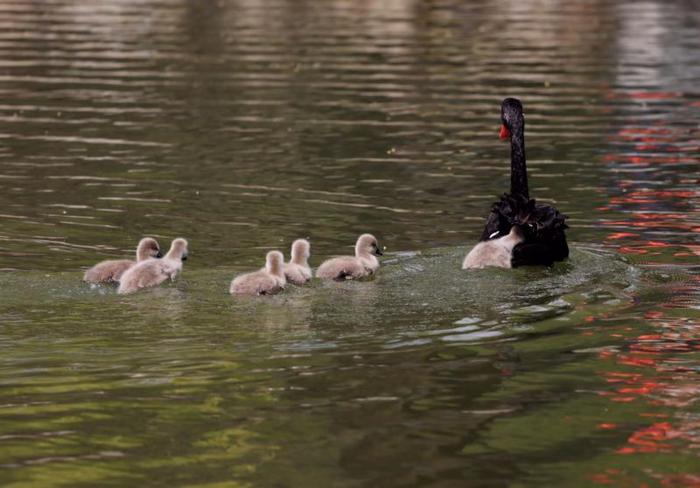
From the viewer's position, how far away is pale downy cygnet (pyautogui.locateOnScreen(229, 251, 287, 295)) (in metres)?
10.8

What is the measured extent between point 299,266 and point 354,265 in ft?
1.38

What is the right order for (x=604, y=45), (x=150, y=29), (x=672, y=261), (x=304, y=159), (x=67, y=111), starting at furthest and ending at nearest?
(x=150, y=29) → (x=604, y=45) → (x=67, y=111) → (x=304, y=159) → (x=672, y=261)

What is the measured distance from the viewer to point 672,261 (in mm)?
12750

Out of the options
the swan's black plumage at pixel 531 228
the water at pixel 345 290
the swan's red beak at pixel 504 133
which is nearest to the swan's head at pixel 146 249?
the water at pixel 345 290

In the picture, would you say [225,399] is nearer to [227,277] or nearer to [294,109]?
[227,277]

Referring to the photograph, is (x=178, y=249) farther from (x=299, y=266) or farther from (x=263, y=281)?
(x=263, y=281)

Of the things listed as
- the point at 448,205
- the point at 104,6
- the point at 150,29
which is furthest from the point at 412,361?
the point at 104,6

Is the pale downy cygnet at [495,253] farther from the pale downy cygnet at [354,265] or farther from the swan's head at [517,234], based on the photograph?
the pale downy cygnet at [354,265]

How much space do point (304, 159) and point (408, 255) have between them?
6.07 metres

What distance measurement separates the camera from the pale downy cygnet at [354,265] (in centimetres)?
1162

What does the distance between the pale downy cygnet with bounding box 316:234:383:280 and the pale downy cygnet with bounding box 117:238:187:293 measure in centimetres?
112

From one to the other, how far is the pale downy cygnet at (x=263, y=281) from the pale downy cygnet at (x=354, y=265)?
0.73 meters

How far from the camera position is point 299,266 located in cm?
1152

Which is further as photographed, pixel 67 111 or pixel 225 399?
pixel 67 111
